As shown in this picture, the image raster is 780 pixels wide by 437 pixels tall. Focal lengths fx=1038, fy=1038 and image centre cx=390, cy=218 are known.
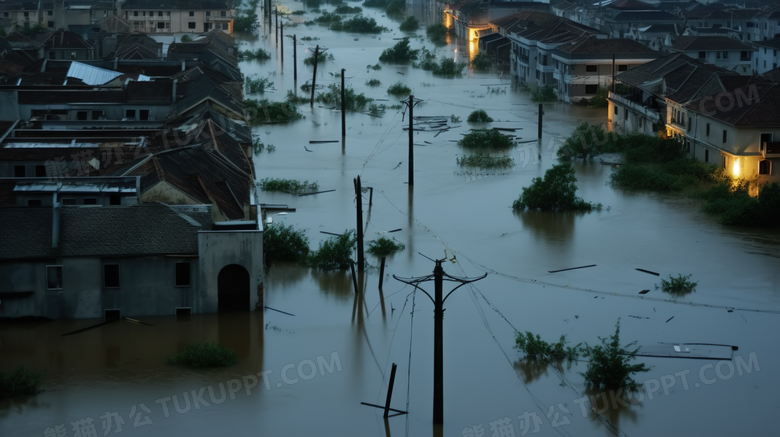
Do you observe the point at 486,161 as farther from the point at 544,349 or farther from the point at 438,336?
the point at 438,336

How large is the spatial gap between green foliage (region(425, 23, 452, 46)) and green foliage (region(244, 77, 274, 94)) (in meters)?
30.5

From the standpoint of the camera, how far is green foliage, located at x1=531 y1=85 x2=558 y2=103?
56.0 meters

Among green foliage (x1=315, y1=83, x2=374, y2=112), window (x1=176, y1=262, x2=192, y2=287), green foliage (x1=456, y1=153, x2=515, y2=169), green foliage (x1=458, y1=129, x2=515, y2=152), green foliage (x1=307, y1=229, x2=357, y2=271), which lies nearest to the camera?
window (x1=176, y1=262, x2=192, y2=287)

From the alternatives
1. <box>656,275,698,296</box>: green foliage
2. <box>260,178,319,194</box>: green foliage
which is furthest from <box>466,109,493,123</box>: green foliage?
<box>656,275,698,296</box>: green foliage

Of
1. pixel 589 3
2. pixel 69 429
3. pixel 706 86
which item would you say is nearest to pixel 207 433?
pixel 69 429

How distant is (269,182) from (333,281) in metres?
10.7

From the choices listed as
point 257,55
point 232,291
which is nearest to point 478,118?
point 232,291

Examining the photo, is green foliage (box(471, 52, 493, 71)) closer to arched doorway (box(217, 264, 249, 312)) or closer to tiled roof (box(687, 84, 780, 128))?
tiled roof (box(687, 84, 780, 128))

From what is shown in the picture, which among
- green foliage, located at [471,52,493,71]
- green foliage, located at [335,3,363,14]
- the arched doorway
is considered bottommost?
the arched doorway

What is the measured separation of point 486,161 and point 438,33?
5522 centimetres

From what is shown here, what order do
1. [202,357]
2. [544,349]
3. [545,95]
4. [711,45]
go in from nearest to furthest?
[202,357], [544,349], [545,95], [711,45]

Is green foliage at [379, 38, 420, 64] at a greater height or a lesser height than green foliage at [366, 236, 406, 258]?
greater

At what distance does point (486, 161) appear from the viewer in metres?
39.6

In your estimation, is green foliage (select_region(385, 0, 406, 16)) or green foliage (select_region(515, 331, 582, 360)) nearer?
green foliage (select_region(515, 331, 582, 360))
